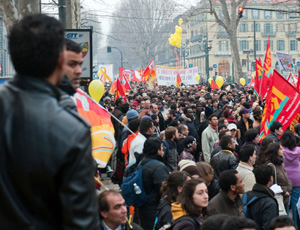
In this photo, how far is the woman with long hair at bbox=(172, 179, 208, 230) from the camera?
4602mm

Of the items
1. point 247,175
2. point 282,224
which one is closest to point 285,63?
point 247,175

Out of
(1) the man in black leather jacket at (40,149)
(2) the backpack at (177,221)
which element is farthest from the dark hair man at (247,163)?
(1) the man in black leather jacket at (40,149)

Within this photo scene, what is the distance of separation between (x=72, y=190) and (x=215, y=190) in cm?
470

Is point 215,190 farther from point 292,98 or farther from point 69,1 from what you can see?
point 69,1

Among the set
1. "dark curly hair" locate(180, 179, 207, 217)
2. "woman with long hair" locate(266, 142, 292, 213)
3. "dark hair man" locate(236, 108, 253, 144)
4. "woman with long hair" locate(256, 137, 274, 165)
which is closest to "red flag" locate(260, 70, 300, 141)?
"dark hair man" locate(236, 108, 253, 144)

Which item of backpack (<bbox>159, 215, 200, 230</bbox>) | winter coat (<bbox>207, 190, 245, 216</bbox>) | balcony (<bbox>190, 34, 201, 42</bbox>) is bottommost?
winter coat (<bbox>207, 190, 245, 216</bbox>)

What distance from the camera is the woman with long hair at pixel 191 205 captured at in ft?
15.1

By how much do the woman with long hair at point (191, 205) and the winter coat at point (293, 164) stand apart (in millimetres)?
3086

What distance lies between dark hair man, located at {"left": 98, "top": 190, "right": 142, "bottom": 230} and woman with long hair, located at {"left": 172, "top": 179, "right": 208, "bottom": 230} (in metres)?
0.52

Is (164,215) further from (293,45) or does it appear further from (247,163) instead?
(293,45)

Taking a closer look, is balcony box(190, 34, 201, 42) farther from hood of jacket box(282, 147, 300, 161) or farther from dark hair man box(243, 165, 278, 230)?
dark hair man box(243, 165, 278, 230)

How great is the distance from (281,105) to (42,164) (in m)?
7.93

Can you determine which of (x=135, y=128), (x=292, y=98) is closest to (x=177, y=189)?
(x=135, y=128)

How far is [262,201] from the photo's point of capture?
5.55m
